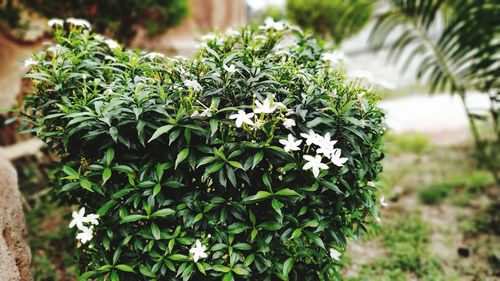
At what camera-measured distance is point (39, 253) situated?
317cm

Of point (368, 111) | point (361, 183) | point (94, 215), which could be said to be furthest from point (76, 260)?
point (368, 111)

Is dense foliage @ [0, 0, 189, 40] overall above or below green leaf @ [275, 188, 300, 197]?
above

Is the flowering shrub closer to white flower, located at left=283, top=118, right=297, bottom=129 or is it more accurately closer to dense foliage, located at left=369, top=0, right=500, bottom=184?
white flower, located at left=283, top=118, right=297, bottom=129

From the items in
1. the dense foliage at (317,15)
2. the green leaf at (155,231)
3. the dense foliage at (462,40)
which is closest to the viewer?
the green leaf at (155,231)

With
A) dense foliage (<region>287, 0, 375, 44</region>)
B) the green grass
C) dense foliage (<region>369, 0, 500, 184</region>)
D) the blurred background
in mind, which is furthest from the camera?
dense foliage (<region>287, 0, 375, 44</region>)

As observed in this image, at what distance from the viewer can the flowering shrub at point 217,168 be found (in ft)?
6.12

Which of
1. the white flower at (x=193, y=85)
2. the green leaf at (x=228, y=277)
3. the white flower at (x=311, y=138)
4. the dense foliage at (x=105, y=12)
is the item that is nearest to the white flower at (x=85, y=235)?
the green leaf at (x=228, y=277)

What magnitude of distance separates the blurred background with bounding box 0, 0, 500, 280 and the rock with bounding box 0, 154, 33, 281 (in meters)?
0.22

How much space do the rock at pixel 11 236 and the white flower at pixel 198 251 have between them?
31.8 inches

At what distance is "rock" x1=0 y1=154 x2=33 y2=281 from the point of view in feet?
6.55

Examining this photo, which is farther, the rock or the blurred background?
the blurred background

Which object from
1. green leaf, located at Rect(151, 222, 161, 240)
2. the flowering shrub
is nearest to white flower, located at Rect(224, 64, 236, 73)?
the flowering shrub

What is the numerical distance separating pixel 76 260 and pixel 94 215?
48cm

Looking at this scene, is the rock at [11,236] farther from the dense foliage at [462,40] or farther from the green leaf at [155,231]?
the dense foliage at [462,40]
